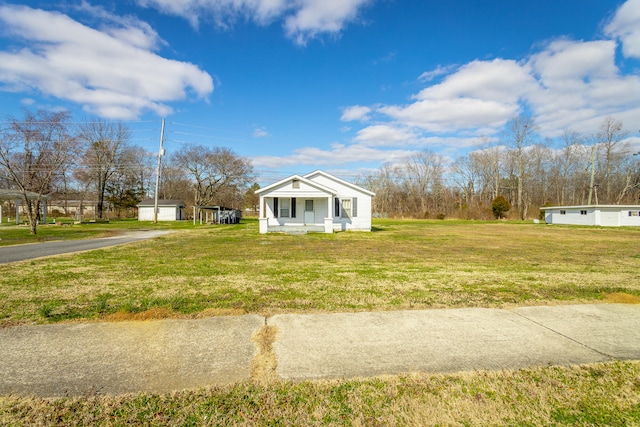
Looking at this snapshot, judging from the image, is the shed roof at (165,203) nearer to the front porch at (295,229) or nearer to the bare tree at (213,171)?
the bare tree at (213,171)

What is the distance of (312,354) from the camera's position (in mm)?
3189

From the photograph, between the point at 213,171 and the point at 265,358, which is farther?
the point at 213,171

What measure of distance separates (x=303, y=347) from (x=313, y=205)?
18.9 meters

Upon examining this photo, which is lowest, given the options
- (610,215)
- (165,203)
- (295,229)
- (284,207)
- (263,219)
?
(295,229)

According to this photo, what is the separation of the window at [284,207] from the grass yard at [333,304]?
35.2 feet

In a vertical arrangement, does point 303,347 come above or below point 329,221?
below

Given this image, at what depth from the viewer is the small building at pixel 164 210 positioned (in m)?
43.0

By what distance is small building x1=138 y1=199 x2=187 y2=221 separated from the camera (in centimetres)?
4300

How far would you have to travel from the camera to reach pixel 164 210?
142 feet

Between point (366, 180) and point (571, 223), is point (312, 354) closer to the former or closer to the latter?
point (571, 223)

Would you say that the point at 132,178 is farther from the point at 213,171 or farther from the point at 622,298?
the point at 622,298

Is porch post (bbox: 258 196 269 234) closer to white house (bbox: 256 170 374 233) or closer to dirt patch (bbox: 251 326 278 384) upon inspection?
white house (bbox: 256 170 374 233)

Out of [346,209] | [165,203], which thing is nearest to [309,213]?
[346,209]

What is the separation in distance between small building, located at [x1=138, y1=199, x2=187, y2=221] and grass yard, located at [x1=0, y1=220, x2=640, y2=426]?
34321mm
